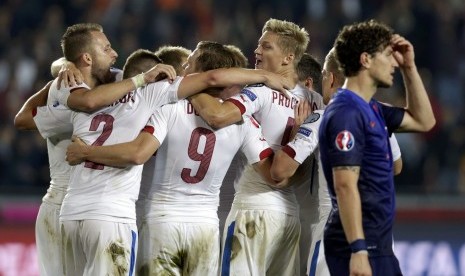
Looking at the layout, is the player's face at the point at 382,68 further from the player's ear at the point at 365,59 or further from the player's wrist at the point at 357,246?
the player's wrist at the point at 357,246

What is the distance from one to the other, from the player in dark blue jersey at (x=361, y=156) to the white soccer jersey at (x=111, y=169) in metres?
1.47

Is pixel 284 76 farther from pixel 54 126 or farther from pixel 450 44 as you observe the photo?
pixel 450 44

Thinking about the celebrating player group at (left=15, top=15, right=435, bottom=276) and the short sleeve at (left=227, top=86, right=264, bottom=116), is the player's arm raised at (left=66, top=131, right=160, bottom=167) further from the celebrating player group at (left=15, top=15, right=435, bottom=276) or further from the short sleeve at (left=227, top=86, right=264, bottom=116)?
the short sleeve at (left=227, top=86, right=264, bottom=116)

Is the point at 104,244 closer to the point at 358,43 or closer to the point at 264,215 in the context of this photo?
the point at 264,215

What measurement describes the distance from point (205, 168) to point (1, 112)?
7777mm

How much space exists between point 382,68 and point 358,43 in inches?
7.4

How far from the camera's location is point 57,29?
49.1 ft

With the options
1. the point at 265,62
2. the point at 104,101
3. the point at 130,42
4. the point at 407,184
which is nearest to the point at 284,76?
the point at 265,62

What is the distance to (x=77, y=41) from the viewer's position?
7012 millimetres

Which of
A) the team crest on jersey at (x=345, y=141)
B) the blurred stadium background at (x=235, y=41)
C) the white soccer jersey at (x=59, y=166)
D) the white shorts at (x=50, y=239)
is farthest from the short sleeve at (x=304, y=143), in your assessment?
the blurred stadium background at (x=235, y=41)

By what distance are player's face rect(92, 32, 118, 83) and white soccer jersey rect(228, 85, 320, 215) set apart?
0.93 meters

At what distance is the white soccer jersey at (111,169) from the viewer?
6688 mm

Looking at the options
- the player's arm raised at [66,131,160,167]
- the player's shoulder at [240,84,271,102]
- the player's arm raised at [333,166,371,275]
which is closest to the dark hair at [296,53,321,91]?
the player's shoulder at [240,84,271,102]

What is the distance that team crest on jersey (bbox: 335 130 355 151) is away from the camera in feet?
18.1
